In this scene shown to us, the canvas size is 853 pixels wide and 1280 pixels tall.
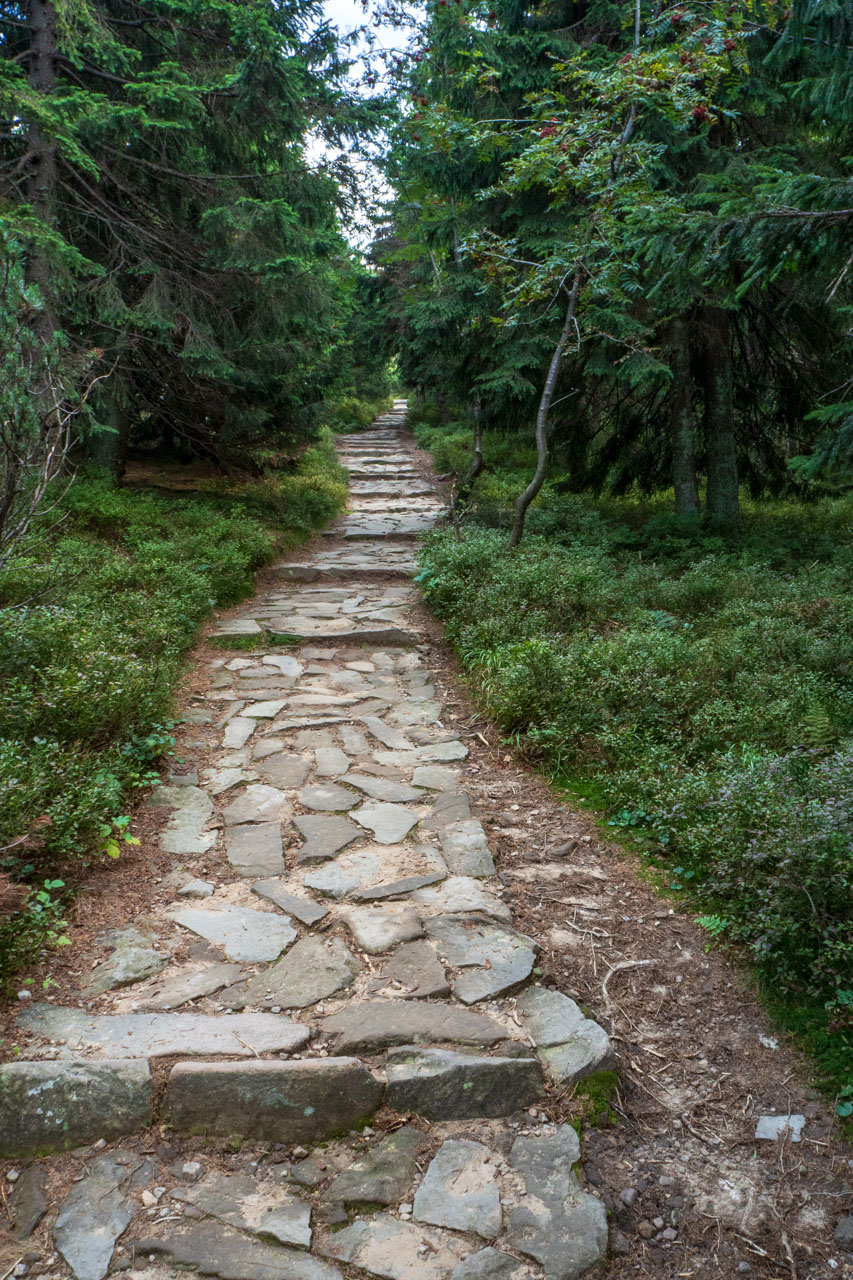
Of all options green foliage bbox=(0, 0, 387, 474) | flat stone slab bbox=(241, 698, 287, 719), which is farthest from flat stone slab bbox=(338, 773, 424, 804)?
green foliage bbox=(0, 0, 387, 474)

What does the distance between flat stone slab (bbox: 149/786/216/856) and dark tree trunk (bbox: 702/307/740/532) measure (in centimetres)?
826

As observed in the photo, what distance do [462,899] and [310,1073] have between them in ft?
3.88

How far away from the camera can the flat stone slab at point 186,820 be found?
383 cm

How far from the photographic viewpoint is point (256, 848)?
3.84 metres

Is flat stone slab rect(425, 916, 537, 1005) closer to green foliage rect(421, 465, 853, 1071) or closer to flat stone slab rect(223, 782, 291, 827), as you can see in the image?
green foliage rect(421, 465, 853, 1071)

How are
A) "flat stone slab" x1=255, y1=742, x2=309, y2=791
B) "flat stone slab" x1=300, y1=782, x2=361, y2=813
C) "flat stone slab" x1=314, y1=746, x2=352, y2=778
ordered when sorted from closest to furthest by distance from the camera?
"flat stone slab" x1=300, y1=782, x2=361, y2=813 < "flat stone slab" x1=255, y1=742, x2=309, y2=791 < "flat stone slab" x1=314, y1=746, x2=352, y2=778

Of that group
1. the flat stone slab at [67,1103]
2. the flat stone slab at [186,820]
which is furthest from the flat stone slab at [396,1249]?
the flat stone slab at [186,820]

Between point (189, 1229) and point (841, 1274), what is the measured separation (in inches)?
66.6

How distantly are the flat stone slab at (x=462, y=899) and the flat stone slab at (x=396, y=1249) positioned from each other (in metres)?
1.37

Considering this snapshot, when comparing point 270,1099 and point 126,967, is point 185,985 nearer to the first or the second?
point 126,967

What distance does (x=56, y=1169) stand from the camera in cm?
218

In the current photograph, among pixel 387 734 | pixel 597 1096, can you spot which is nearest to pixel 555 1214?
pixel 597 1096

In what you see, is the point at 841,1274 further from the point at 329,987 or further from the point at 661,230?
the point at 661,230

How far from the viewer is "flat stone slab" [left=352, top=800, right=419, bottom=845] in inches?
157
